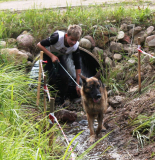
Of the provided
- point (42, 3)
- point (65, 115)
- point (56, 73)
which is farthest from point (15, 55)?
point (42, 3)

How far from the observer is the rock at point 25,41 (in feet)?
28.6

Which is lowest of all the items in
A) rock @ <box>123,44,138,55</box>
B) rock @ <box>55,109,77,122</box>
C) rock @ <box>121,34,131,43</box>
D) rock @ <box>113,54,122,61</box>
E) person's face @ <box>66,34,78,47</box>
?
rock @ <box>55,109,77,122</box>

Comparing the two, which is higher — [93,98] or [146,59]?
[146,59]

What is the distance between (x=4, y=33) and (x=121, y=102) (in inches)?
166

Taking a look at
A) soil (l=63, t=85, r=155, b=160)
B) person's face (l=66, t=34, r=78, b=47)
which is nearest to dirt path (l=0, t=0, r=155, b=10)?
person's face (l=66, t=34, r=78, b=47)

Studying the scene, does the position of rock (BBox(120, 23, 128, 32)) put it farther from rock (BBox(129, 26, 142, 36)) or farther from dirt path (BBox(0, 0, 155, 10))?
dirt path (BBox(0, 0, 155, 10))

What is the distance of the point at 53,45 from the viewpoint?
22.3 feet

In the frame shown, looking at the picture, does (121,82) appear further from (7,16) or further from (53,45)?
(7,16)

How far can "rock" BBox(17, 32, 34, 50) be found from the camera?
870 centimetres

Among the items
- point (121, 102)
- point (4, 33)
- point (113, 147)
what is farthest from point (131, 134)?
point (4, 33)

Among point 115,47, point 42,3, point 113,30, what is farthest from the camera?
point 42,3

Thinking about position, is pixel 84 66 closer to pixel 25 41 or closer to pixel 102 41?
pixel 102 41

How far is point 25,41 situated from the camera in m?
8.72

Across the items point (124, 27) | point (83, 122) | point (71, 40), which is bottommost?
point (83, 122)
